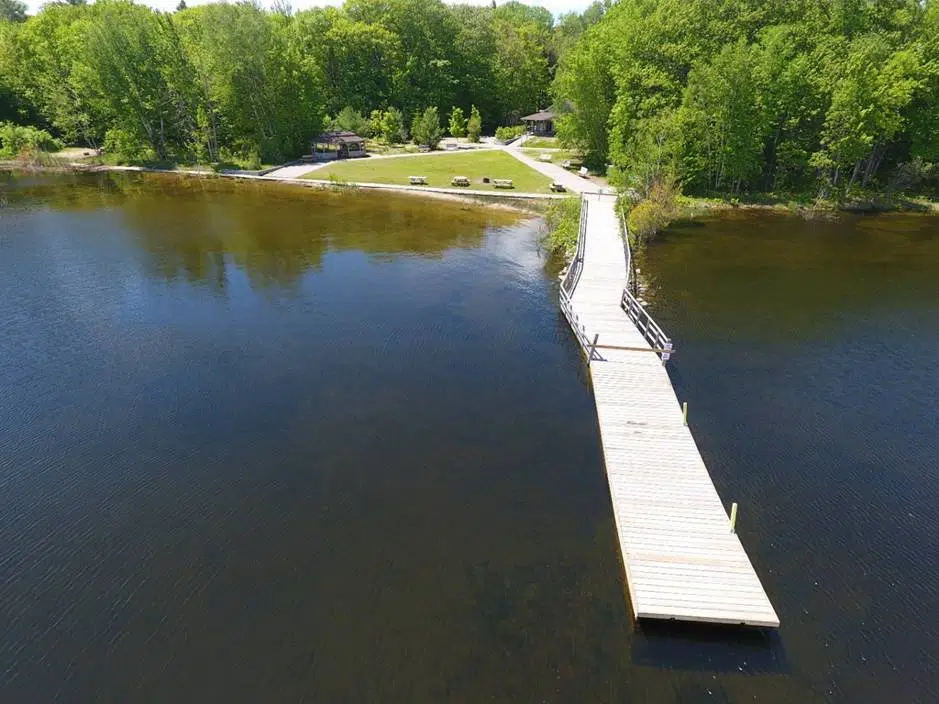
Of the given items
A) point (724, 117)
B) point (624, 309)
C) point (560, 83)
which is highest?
point (560, 83)

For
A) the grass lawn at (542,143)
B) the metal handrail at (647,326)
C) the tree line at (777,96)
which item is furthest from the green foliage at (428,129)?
the metal handrail at (647,326)

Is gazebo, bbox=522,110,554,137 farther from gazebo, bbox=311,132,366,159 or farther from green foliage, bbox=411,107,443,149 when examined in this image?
gazebo, bbox=311,132,366,159

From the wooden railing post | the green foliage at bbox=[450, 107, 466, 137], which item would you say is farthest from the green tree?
the green foliage at bbox=[450, 107, 466, 137]

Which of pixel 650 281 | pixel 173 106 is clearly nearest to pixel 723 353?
pixel 650 281

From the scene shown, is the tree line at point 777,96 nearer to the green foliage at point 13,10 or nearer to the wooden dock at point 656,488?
the wooden dock at point 656,488

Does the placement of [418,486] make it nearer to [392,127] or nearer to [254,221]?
[254,221]

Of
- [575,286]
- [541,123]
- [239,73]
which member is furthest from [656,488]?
[541,123]

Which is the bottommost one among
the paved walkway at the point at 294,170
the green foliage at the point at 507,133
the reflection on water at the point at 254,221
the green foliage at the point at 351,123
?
the reflection on water at the point at 254,221

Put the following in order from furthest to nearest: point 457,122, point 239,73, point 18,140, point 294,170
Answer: point 457,122
point 18,140
point 239,73
point 294,170
